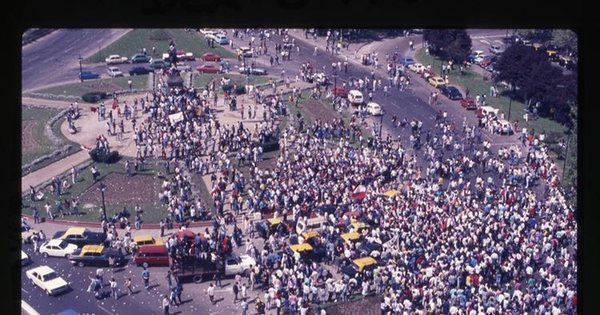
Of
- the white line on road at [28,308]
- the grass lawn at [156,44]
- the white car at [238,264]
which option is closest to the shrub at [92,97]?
the grass lawn at [156,44]

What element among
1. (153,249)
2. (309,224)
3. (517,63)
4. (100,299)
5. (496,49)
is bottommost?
(100,299)

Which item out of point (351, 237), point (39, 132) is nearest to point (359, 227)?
point (351, 237)

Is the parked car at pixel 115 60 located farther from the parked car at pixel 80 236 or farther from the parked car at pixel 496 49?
→ the parked car at pixel 496 49

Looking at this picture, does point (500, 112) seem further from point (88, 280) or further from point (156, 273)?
point (88, 280)

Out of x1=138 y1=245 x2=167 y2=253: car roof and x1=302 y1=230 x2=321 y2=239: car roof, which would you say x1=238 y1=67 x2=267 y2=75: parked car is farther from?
x1=138 y1=245 x2=167 y2=253: car roof

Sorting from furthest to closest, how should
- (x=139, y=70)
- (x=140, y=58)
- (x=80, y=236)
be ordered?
(x=80, y=236) < (x=139, y=70) < (x=140, y=58)

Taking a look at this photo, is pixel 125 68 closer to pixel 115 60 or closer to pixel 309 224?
pixel 115 60
